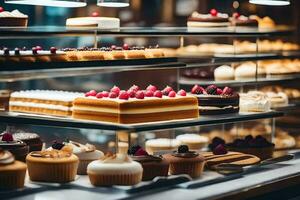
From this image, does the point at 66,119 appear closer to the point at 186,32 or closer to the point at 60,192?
the point at 60,192

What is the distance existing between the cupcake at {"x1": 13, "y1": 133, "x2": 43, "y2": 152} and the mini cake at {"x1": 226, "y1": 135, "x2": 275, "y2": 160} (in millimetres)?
2066

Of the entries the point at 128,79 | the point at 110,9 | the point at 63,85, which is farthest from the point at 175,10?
the point at 63,85

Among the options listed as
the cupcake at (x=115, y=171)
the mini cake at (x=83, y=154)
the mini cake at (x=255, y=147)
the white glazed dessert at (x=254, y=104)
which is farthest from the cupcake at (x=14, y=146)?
the mini cake at (x=255, y=147)

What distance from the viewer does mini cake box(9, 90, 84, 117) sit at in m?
5.60

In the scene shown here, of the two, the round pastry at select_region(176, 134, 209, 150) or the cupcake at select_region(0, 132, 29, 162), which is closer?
the cupcake at select_region(0, 132, 29, 162)

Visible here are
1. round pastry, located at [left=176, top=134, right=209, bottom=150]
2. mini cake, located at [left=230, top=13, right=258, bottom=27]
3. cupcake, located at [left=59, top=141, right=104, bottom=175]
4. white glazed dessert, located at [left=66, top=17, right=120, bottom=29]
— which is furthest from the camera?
mini cake, located at [left=230, top=13, right=258, bottom=27]

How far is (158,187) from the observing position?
205 inches

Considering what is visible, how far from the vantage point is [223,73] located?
839 centimetres

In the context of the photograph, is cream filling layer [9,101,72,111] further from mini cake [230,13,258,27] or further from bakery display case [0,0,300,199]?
mini cake [230,13,258,27]

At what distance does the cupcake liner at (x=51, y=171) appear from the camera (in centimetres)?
512

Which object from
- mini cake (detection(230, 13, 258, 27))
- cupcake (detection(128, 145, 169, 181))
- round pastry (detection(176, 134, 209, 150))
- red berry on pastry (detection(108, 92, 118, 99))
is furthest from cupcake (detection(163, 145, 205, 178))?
mini cake (detection(230, 13, 258, 27))

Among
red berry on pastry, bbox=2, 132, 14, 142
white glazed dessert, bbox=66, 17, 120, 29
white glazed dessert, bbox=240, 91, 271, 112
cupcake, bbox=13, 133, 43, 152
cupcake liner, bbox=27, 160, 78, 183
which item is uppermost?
white glazed dessert, bbox=66, 17, 120, 29

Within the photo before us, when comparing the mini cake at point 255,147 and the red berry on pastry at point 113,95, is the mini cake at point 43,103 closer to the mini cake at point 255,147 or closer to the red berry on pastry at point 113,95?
the red berry on pastry at point 113,95

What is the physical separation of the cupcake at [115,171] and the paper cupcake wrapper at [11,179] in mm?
509
